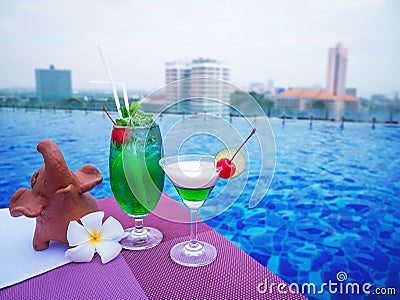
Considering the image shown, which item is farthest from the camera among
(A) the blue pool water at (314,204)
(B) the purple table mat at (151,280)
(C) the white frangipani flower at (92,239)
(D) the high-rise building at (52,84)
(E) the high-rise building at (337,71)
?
(E) the high-rise building at (337,71)

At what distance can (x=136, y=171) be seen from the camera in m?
0.74

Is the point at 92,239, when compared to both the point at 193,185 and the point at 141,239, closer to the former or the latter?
the point at 141,239

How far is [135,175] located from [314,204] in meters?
2.72

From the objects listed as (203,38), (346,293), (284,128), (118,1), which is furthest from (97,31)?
(346,293)

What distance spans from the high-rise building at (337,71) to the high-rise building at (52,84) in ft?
32.9

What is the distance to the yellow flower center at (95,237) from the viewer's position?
69 centimetres

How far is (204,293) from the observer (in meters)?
0.56

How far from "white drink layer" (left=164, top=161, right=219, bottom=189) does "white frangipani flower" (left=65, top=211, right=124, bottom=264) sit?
181mm

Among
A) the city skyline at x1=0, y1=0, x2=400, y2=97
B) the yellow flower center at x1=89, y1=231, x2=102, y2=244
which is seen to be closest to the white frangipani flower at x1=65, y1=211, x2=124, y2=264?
the yellow flower center at x1=89, y1=231, x2=102, y2=244

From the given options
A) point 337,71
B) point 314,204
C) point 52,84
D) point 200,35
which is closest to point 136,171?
point 314,204

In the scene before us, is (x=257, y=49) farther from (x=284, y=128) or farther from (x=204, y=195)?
(x=204, y=195)

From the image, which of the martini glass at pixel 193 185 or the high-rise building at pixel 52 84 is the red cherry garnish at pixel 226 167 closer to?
the martini glass at pixel 193 185

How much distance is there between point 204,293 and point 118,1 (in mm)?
11227

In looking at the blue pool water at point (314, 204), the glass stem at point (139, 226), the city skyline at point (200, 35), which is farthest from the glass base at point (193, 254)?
the city skyline at point (200, 35)
